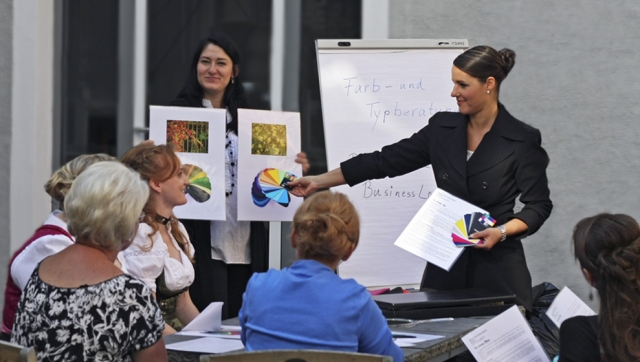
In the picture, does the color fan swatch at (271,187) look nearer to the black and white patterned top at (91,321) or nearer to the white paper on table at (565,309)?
the white paper on table at (565,309)

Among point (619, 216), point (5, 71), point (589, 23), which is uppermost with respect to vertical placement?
point (589, 23)

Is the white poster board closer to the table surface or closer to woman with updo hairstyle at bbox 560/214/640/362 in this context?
the table surface

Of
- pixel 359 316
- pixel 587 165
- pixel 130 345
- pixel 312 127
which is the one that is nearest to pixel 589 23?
pixel 587 165

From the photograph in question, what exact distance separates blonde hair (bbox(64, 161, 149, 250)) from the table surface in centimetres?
36

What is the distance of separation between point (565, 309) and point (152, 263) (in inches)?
56.5

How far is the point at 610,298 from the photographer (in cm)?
226

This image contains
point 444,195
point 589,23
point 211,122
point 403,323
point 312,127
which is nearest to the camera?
point 403,323

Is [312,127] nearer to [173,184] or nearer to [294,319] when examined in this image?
[173,184]

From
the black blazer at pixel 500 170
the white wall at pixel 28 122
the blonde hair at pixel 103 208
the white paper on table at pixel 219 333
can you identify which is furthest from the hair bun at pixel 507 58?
the white wall at pixel 28 122

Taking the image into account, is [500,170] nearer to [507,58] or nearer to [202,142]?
[507,58]

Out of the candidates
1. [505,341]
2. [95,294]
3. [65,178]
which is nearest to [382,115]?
[65,178]

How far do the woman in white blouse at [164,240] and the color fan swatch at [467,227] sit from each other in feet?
3.33

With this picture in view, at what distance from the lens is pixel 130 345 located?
7.35ft

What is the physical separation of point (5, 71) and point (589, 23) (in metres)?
3.47
